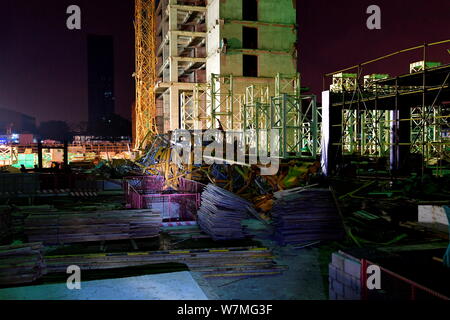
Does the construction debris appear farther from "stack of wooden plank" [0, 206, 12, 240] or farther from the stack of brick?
the stack of brick

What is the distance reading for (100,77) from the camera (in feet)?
579

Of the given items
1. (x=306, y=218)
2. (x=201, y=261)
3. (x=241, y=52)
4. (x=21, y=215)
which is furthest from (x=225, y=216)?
(x=241, y=52)

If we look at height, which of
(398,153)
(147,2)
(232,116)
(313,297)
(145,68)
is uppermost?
(147,2)

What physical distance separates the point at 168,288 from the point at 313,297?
283 centimetres

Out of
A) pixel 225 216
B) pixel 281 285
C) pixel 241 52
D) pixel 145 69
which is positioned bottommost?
pixel 281 285

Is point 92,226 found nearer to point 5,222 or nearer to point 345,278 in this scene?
point 5,222

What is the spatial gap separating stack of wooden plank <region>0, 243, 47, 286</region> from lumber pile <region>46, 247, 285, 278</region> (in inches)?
24.2

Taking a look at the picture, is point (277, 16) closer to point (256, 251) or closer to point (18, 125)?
point (256, 251)

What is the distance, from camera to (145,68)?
53.0 m

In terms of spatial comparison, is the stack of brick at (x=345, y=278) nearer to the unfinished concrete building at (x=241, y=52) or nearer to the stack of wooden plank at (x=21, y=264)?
the stack of wooden plank at (x=21, y=264)

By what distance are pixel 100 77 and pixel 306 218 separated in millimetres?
178594

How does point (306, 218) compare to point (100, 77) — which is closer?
point (306, 218)

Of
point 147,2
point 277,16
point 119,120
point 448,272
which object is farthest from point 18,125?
point 448,272

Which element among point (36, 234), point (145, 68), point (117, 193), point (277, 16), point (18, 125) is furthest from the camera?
point (18, 125)
